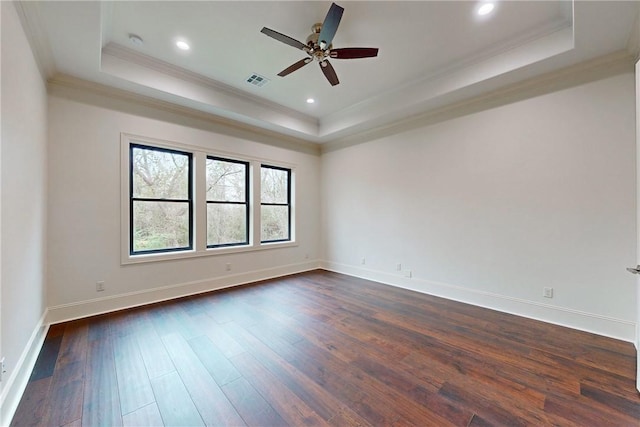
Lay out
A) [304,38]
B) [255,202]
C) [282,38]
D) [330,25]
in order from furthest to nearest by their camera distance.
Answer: [255,202] < [304,38] < [282,38] < [330,25]

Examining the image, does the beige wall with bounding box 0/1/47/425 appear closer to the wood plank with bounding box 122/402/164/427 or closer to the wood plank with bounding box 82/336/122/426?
the wood plank with bounding box 82/336/122/426

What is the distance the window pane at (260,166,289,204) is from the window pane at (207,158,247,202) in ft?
1.34

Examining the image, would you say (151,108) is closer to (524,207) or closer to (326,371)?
(326,371)

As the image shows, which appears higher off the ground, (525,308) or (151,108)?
(151,108)

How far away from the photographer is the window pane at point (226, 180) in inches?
171

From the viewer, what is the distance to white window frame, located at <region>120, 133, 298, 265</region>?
3.39 metres

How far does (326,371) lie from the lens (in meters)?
2.04

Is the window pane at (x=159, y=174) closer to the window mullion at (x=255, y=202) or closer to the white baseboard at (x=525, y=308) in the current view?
the window mullion at (x=255, y=202)

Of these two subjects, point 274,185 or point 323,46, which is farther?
point 274,185

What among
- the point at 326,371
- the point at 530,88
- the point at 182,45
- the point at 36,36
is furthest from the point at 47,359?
the point at 530,88

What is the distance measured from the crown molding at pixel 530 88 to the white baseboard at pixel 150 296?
3.56 meters

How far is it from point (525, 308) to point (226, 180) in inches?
188

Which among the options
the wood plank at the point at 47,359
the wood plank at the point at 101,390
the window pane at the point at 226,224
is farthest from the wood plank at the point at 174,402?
the window pane at the point at 226,224

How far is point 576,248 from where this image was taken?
2.86 m
